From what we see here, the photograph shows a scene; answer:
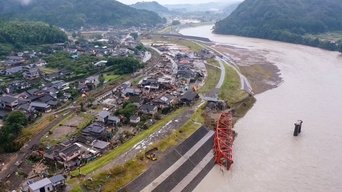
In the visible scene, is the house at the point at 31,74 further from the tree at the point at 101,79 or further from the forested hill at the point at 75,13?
the forested hill at the point at 75,13

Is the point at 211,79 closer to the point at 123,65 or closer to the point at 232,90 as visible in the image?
the point at 232,90

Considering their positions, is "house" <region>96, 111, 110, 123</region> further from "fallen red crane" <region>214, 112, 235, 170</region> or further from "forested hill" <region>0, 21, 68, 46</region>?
"forested hill" <region>0, 21, 68, 46</region>

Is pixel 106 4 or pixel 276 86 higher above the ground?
pixel 106 4

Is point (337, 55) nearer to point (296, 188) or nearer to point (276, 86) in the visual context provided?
point (276, 86)

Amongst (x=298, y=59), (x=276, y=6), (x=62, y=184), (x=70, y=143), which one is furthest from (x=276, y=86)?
(x=276, y=6)

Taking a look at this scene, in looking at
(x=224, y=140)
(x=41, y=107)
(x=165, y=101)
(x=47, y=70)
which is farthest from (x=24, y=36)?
(x=224, y=140)

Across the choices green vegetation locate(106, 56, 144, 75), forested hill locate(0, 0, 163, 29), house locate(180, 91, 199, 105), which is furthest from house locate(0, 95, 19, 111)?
forested hill locate(0, 0, 163, 29)
